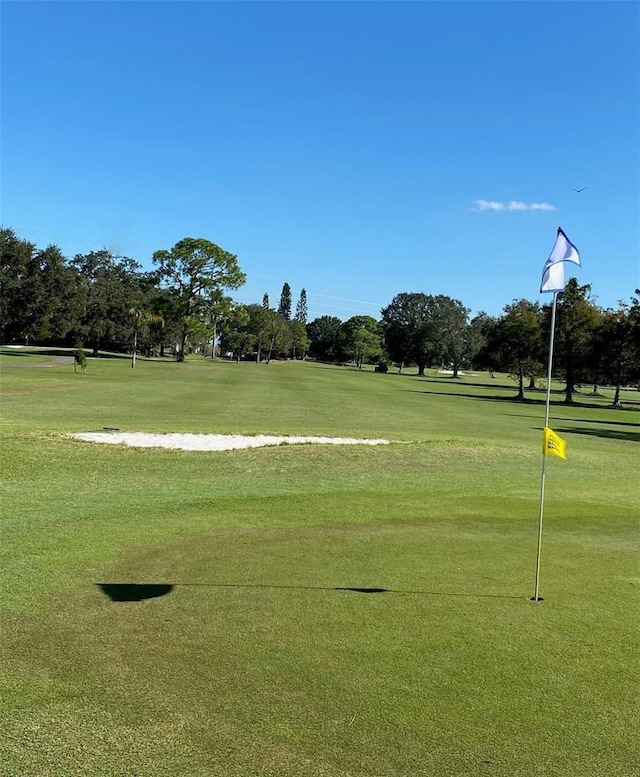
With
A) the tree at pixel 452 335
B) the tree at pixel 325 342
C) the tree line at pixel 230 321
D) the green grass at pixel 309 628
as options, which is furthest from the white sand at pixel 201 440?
the tree at pixel 325 342

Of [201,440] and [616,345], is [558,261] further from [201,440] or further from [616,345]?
[616,345]

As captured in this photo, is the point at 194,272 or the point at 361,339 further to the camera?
the point at 361,339

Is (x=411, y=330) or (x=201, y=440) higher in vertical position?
(x=411, y=330)

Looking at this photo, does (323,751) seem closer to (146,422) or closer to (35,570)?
(35,570)

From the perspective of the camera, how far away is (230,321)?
4023 inches

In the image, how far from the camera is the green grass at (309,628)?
173 inches

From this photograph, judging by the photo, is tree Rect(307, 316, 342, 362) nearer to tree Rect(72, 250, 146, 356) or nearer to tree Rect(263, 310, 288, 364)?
tree Rect(263, 310, 288, 364)

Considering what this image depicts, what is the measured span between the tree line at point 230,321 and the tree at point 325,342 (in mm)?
26599

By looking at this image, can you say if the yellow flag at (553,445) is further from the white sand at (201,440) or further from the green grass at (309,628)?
the white sand at (201,440)

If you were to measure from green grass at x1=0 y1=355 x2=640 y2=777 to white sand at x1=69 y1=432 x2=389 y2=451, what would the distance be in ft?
9.60

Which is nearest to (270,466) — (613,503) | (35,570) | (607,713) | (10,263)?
(613,503)

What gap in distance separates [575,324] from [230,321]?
54.3 metres

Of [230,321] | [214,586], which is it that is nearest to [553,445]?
[214,586]

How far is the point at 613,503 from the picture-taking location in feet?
46.4
